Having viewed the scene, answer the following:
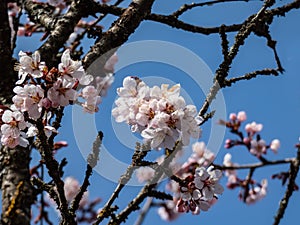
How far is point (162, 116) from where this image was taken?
1.16m

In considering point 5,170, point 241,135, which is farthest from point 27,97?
point 241,135

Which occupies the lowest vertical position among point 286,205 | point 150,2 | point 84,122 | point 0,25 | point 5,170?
point 286,205

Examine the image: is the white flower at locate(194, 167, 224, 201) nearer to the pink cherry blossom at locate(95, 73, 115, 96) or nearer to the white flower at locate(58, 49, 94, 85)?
the white flower at locate(58, 49, 94, 85)

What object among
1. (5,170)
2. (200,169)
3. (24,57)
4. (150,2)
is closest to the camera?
(24,57)

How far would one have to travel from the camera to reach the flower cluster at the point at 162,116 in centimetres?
118

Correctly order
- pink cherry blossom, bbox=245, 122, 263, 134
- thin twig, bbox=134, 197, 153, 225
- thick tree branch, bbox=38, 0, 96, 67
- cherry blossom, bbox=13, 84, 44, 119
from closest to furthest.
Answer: cherry blossom, bbox=13, 84, 44, 119 → thin twig, bbox=134, 197, 153, 225 → thick tree branch, bbox=38, 0, 96, 67 → pink cherry blossom, bbox=245, 122, 263, 134

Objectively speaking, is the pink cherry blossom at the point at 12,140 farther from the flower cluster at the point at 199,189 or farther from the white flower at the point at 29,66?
the flower cluster at the point at 199,189

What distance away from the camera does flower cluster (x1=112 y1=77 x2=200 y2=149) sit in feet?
3.86

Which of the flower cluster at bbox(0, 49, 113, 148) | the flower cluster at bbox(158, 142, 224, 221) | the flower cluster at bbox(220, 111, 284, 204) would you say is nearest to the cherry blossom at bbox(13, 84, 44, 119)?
the flower cluster at bbox(0, 49, 113, 148)

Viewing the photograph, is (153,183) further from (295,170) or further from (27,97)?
(295,170)

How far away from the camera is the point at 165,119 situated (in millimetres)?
1173

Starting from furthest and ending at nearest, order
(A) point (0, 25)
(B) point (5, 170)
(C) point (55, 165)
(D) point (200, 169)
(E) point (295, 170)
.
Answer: (A) point (0, 25)
(E) point (295, 170)
(B) point (5, 170)
(D) point (200, 169)
(C) point (55, 165)

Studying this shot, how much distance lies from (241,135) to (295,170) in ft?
7.39

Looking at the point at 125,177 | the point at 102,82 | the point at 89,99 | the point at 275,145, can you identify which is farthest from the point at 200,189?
the point at 275,145
